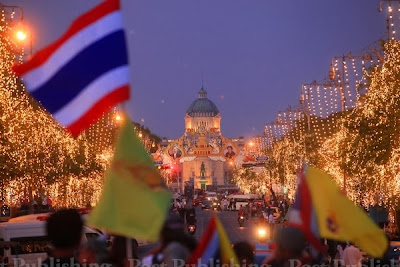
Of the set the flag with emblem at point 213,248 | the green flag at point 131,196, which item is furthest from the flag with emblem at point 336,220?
the green flag at point 131,196

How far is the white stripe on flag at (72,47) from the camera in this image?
31.9 ft

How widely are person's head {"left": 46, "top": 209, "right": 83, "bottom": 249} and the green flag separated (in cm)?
19

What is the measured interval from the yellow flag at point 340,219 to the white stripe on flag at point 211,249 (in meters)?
1.12

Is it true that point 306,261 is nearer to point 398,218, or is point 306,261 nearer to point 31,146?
point 398,218

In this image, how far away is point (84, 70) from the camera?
31.9 ft

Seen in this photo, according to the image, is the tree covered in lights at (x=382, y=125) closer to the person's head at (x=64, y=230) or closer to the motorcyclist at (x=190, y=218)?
the motorcyclist at (x=190, y=218)

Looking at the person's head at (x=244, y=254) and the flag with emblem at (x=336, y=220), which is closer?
the flag with emblem at (x=336, y=220)

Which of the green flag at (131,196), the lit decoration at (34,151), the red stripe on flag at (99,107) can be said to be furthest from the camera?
the lit decoration at (34,151)

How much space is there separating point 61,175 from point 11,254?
28.7 meters

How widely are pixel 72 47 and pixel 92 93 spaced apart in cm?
60

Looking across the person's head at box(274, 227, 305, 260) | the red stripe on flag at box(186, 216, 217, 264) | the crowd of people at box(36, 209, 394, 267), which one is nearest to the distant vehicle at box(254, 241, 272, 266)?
the crowd of people at box(36, 209, 394, 267)

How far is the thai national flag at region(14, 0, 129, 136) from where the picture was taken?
9.45 meters

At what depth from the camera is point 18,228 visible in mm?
26922

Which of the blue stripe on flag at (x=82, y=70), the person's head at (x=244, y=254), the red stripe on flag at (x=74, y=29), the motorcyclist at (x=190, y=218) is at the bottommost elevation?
the person's head at (x=244, y=254)
